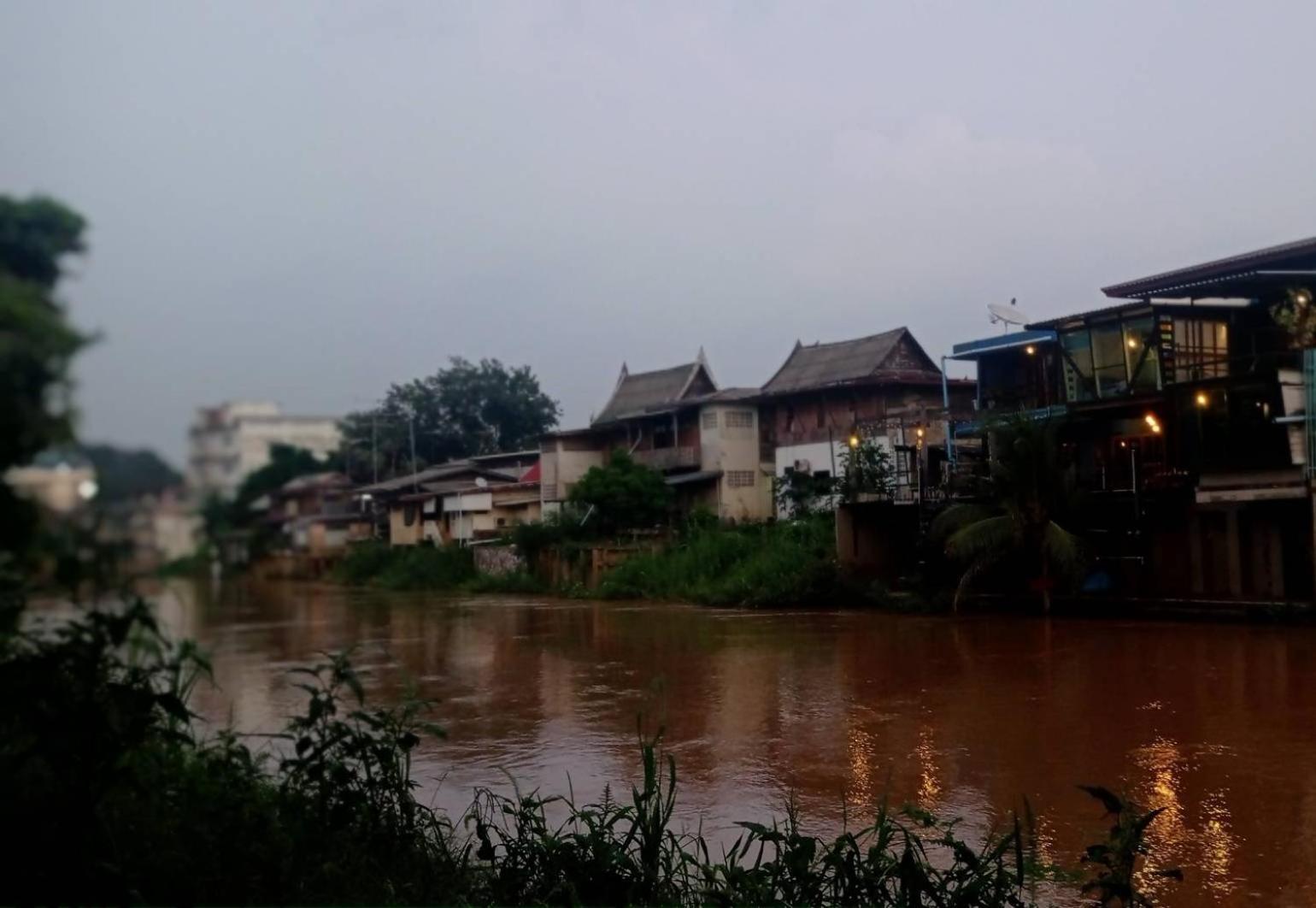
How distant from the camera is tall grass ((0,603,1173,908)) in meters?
1.75

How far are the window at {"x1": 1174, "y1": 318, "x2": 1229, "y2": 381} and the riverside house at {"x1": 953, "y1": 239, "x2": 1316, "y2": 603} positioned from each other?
0.02 metres

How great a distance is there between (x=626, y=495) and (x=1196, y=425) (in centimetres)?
1023

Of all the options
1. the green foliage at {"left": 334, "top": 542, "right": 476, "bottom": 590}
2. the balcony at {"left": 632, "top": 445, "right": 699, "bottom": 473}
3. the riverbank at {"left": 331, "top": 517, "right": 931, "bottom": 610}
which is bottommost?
the riverbank at {"left": 331, "top": 517, "right": 931, "bottom": 610}

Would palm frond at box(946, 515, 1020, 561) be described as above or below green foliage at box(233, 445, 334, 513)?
below

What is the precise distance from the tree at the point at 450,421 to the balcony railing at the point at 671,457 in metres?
17.3

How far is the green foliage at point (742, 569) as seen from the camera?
2102cm

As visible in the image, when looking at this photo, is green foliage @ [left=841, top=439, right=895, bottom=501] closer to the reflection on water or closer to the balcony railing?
the balcony railing

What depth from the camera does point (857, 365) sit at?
89.2 ft

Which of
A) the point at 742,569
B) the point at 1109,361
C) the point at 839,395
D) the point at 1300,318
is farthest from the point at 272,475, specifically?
the point at 839,395

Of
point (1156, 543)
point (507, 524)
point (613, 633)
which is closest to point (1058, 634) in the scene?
point (1156, 543)

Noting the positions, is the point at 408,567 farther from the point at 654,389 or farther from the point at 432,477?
the point at 654,389

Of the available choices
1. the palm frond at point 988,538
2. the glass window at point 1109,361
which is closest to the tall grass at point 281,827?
the palm frond at point 988,538

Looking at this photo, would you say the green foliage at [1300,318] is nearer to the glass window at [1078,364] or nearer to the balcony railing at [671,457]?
the glass window at [1078,364]

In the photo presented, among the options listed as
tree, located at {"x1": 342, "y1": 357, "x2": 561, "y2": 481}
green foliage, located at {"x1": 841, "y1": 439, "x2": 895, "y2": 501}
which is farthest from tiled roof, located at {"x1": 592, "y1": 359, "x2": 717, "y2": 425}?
tree, located at {"x1": 342, "y1": 357, "x2": 561, "y2": 481}
